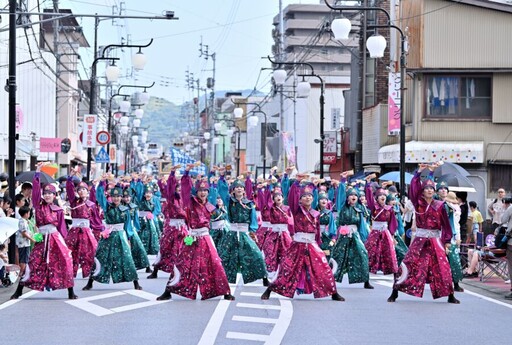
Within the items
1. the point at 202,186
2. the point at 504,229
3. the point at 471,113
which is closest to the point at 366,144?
the point at 471,113

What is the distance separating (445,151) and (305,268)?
1874cm

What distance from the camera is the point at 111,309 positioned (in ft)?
48.0

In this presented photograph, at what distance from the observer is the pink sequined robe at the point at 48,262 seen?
16031 mm

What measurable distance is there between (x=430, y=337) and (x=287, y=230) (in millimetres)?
7315

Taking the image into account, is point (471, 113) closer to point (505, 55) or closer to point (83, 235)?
point (505, 55)

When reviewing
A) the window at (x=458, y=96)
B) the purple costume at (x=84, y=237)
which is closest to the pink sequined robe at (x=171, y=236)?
the purple costume at (x=84, y=237)

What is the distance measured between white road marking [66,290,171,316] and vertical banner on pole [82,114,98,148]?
22260 millimetres

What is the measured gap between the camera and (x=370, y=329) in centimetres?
1277

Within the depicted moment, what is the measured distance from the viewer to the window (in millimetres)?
34094

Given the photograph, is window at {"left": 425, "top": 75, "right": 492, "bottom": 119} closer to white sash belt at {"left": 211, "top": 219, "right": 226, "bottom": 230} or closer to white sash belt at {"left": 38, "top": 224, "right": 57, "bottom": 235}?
white sash belt at {"left": 211, "top": 219, "right": 226, "bottom": 230}

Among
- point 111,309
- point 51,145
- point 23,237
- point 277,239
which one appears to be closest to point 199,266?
point 111,309

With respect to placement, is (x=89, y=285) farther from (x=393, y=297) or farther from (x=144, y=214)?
(x=144, y=214)

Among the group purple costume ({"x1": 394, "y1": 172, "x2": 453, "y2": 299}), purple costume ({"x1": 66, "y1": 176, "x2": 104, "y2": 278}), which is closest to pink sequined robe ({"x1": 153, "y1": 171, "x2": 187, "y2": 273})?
purple costume ({"x1": 66, "y1": 176, "x2": 104, "y2": 278})

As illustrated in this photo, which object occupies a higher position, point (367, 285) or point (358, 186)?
point (358, 186)
